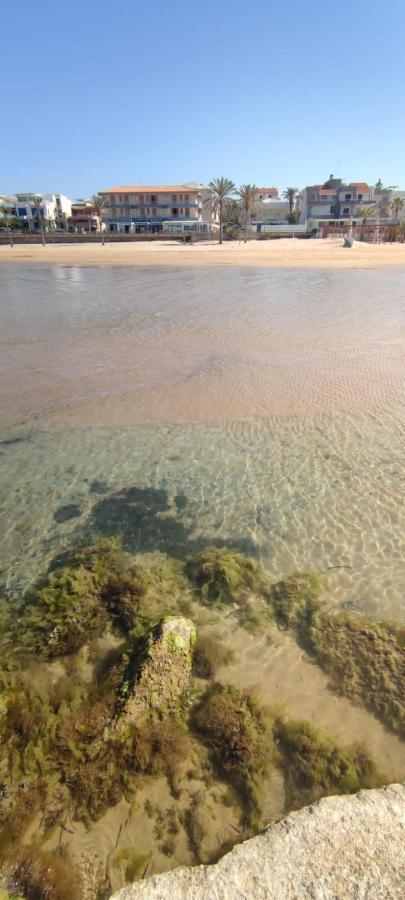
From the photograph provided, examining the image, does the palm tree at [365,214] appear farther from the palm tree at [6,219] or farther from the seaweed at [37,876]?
the seaweed at [37,876]

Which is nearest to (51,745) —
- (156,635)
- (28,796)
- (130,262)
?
(28,796)

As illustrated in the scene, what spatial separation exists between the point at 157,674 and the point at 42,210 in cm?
12073

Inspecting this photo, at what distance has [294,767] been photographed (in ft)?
11.6

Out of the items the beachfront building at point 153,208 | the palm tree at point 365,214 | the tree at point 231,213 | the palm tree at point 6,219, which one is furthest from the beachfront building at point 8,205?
the palm tree at point 365,214

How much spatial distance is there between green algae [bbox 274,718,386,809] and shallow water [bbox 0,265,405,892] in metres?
0.14

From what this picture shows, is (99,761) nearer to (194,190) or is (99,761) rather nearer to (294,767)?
(294,767)

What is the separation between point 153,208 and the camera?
94.6m

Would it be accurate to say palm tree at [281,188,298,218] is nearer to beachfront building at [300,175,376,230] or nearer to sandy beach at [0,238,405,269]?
beachfront building at [300,175,376,230]

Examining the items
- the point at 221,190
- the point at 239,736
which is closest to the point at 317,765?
the point at 239,736

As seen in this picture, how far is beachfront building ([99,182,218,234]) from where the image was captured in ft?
304

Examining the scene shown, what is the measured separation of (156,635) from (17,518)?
11.2 feet

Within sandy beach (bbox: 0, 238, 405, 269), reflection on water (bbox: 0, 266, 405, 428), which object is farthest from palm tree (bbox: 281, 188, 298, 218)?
reflection on water (bbox: 0, 266, 405, 428)

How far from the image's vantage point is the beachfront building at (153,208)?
92.7m

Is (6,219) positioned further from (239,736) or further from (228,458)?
(239,736)
